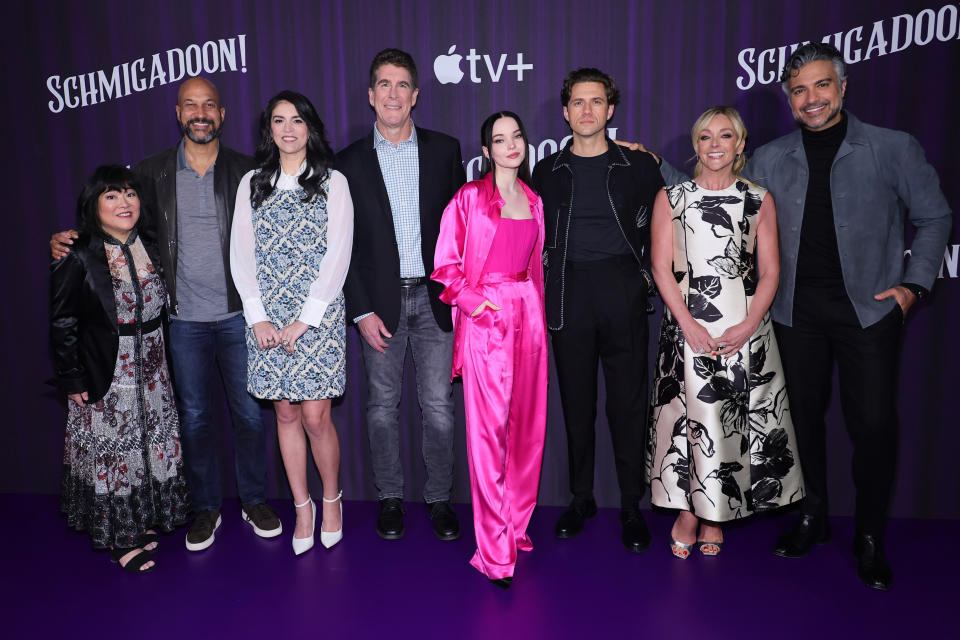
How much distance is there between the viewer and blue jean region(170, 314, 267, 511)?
3174 mm

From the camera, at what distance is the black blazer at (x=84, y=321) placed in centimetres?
273

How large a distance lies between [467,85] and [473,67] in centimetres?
9

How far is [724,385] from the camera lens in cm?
278

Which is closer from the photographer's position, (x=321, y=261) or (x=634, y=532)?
(x=321, y=261)

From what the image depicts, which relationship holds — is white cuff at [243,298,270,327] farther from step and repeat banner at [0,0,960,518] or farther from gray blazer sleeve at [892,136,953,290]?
gray blazer sleeve at [892,136,953,290]

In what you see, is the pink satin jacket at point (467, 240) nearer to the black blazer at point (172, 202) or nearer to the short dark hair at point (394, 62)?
the short dark hair at point (394, 62)

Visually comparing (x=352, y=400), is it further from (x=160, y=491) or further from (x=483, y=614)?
(x=483, y=614)

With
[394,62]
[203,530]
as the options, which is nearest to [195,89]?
[394,62]

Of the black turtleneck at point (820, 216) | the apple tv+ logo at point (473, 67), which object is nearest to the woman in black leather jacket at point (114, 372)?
the apple tv+ logo at point (473, 67)

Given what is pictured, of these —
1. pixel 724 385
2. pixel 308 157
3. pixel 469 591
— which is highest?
pixel 308 157

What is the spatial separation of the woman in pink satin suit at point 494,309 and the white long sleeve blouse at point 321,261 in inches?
16.5

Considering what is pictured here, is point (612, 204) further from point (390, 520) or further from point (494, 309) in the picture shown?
point (390, 520)

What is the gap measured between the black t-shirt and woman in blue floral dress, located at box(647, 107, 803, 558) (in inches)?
7.3

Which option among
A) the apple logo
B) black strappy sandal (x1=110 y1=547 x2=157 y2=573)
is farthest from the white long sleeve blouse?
black strappy sandal (x1=110 y1=547 x2=157 y2=573)
